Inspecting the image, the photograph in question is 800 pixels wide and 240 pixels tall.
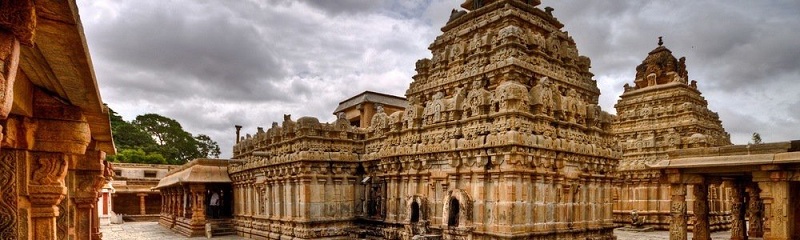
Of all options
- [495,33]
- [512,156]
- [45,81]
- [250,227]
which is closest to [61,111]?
[45,81]

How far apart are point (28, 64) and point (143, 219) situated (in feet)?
127

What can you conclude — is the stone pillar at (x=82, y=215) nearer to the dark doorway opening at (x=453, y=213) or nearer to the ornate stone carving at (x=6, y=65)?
the ornate stone carving at (x=6, y=65)

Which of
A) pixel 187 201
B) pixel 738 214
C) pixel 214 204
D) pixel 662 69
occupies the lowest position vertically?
pixel 214 204

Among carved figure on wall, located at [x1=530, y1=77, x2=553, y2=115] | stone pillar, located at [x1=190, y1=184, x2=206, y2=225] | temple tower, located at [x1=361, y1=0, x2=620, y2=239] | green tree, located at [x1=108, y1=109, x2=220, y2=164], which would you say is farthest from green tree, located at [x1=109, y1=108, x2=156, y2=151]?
carved figure on wall, located at [x1=530, y1=77, x2=553, y2=115]

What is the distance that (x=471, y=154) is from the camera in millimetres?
12586

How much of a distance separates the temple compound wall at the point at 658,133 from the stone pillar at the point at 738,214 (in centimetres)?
535

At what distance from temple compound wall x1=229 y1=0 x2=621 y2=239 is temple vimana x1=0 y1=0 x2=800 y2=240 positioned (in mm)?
49

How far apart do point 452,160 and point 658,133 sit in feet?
63.4

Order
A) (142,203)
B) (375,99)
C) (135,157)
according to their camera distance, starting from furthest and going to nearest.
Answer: (135,157) → (142,203) → (375,99)

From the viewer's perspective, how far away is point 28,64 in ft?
12.5

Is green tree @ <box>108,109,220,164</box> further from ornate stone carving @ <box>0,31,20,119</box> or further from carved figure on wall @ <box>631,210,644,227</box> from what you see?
ornate stone carving @ <box>0,31,20,119</box>

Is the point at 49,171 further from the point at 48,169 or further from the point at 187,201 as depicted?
the point at 187,201

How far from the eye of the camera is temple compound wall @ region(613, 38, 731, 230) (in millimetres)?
25250

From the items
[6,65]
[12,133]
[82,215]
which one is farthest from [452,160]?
[6,65]
